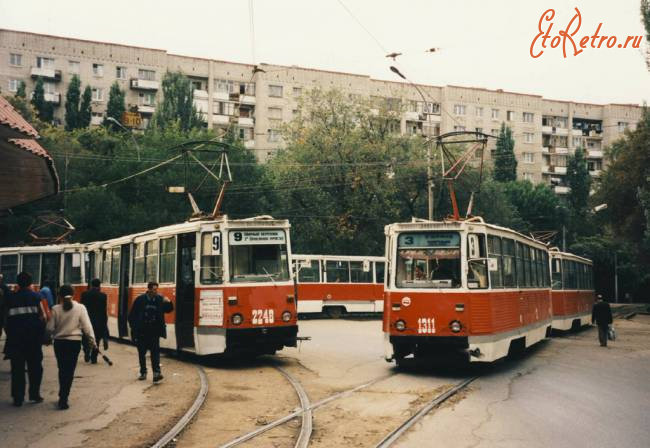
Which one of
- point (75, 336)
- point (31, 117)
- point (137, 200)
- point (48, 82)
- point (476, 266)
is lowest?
point (75, 336)

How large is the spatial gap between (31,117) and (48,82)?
499 inches

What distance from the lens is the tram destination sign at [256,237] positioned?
15797 mm

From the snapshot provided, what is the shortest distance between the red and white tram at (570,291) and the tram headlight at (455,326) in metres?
12.9

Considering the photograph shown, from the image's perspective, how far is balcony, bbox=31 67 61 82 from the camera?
62.8m

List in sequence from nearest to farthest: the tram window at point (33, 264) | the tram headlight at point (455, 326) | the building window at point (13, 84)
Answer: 1. the tram headlight at point (455, 326)
2. the tram window at point (33, 264)
3. the building window at point (13, 84)

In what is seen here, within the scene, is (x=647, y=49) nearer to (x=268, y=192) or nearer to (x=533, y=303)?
(x=533, y=303)

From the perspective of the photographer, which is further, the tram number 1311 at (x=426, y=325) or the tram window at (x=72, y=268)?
the tram window at (x=72, y=268)

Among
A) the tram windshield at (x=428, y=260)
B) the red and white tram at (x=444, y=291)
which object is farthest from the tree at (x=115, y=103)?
the tram windshield at (x=428, y=260)

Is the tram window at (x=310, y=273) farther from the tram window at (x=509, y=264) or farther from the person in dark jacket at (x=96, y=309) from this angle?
the tram window at (x=509, y=264)

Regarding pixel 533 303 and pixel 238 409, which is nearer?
pixel 238 409

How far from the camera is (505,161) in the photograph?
74500 mm

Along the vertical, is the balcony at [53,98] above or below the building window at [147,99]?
below

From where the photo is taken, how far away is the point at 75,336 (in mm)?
10531

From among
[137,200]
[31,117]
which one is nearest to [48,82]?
[31,117]
